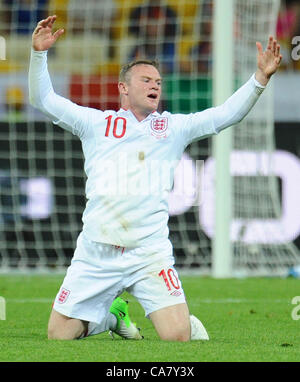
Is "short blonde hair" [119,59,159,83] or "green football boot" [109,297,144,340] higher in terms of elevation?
"short blonde hair" [119,59,159,83]

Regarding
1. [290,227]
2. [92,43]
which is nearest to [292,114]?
[290,227]

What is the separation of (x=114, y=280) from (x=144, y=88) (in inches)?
45.5

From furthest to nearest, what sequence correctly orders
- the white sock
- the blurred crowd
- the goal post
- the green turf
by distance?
the blurred crowd < the goal post < the white sock < the green turf

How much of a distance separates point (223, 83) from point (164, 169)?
15.3 ft

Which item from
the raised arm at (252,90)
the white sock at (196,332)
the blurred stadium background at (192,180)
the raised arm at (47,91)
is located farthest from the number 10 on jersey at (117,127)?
the blurred stadium background at (192,180)

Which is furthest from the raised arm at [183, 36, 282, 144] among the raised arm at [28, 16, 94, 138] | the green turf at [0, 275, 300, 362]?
the green turf at [0, 275, 300, 362]

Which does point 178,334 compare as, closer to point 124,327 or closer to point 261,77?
point 124,327

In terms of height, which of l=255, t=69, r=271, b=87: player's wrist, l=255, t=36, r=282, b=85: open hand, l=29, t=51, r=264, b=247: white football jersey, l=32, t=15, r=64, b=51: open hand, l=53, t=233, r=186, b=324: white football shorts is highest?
l=32, t=15, r=64, b=51: open hand

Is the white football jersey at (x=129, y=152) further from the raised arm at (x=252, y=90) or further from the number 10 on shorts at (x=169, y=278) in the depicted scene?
the number 10 on shorts at (x=169, y=278)

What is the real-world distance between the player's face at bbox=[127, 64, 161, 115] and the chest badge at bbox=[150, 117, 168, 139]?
75 mm

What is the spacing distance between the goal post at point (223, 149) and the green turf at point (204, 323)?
0.42m

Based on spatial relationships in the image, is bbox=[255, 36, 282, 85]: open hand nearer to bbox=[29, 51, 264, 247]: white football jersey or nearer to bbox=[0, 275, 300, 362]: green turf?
bbox=[29, 51, 264, 247]: white football jersey

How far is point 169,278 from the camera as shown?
230 inches

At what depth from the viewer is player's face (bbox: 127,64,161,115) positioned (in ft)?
19.7
